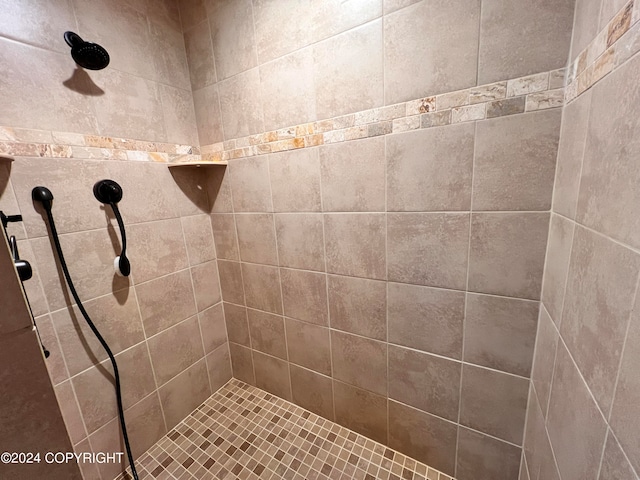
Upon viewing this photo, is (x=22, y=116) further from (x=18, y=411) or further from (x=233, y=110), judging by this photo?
(x=18, y=411)

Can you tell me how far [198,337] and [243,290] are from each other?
0.35 meters

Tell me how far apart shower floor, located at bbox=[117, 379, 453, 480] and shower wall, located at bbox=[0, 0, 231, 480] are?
130mm

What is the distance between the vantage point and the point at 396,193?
0.85 m

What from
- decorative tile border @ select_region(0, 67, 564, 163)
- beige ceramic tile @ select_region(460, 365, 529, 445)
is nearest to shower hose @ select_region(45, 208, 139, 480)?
decorative tile border @ select_region(0, 67, 564, 163)

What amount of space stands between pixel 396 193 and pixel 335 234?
28 cm

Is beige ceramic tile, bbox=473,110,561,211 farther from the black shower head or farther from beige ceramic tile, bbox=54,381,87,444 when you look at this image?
beige ceramic tile, bbox=54,381,87,444

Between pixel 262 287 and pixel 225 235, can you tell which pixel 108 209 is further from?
pixel 262 287

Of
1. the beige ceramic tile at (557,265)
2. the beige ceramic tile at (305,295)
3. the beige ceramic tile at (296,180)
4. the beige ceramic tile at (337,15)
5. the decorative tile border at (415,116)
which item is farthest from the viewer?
the beige ceramic tile at (305,295)

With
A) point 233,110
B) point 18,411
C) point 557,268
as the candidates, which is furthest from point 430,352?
point 233,110

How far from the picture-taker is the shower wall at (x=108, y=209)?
80cm

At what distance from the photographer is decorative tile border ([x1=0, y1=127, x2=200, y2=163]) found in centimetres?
77

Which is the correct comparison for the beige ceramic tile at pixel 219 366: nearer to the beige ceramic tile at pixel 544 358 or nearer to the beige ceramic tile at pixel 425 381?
the beige ceramic tile at pixel 425 381

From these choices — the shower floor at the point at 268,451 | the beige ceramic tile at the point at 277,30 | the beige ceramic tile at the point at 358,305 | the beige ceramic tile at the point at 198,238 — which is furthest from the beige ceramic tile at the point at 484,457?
the beige ceramic tile at the point at 277,30

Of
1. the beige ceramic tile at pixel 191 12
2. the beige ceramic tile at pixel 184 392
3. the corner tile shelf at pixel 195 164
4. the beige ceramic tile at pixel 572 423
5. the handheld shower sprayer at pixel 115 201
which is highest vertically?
the beige ceramic tile at pixel 191 12
